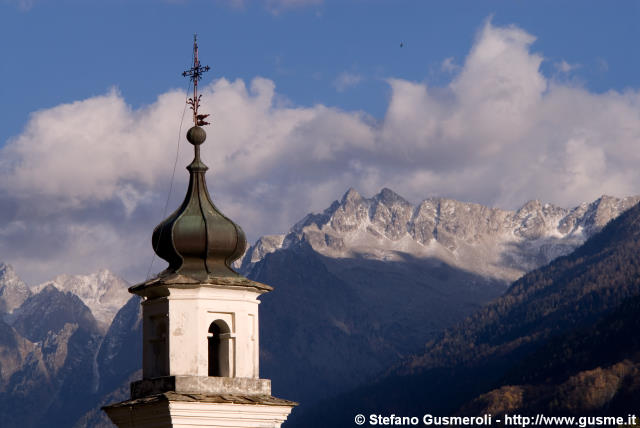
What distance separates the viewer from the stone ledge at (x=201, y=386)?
150 feet

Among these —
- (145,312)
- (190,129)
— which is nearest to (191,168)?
(190,129)

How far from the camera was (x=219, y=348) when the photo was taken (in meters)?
47.7

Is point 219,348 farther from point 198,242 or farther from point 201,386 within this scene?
point 198,242

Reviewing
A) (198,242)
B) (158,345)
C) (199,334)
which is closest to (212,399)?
(199,334)

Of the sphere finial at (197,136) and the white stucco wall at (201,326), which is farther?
the sphere finial at (197,136)

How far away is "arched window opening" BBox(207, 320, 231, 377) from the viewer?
47312 mm

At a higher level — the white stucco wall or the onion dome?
the onion dome

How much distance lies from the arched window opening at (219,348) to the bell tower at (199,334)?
3cm

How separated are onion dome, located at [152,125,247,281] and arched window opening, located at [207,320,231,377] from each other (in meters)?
1.62

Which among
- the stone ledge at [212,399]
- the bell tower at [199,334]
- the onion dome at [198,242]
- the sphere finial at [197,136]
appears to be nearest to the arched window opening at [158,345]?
the bell tower at [199,334]

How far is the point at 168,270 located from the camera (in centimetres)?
4822

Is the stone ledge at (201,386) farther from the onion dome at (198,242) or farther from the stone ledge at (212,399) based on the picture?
the onion dome at (198,242)

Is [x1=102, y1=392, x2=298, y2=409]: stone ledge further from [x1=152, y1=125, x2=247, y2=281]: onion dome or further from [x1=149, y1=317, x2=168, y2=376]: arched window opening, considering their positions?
[x1=152, y1=125, x2=247, y2=281]: onion dome

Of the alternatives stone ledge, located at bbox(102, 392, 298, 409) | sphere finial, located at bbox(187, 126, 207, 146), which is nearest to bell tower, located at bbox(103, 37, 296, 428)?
stone ledge, located at bbox(102, 392, 298, 409)
